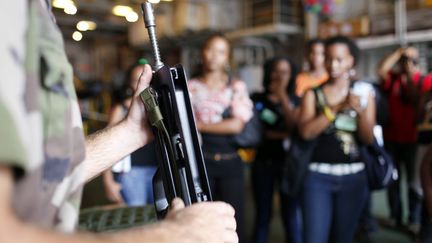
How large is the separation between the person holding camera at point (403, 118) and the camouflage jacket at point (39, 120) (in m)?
2.99

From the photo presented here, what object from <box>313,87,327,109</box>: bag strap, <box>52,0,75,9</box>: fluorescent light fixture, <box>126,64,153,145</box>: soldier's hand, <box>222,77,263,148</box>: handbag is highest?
<box>52,0,75,9</box>: fluorescent light fixture

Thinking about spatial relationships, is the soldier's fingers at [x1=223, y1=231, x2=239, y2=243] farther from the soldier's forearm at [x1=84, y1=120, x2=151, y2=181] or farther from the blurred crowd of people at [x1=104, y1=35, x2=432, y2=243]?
the blurred crowd of people at [x1=104, y1=35, x2=432, y2=243]

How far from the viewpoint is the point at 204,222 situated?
2.06 feet

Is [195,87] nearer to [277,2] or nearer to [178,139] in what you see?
[178,139]

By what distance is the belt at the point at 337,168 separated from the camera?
1.95 metres

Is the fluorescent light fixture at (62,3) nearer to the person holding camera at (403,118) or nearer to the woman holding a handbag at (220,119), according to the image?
the woman holding a handbag at (220,119)

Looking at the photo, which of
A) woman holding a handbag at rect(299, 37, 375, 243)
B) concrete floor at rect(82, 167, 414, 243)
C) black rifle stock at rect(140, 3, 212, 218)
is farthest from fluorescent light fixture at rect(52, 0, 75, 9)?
concrete floor at rect(82, 167, 414, 243)

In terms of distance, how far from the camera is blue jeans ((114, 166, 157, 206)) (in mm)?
2398

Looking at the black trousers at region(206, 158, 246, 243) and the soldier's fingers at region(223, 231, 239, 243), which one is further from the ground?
the soldier's fingers at region(223, 231, 239, 243)

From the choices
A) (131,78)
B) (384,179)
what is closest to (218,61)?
(131,78)

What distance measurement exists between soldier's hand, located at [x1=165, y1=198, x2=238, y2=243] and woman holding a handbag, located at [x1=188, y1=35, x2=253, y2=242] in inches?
60.0

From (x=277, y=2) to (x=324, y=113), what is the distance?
3926mm

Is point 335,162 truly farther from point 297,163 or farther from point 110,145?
point 110,145

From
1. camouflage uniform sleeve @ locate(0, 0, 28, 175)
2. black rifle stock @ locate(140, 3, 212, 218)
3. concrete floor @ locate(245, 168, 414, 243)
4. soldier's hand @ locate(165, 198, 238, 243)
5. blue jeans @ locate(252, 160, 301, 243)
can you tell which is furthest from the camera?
concrete floor @ locate(245, 168, 414, 243)
